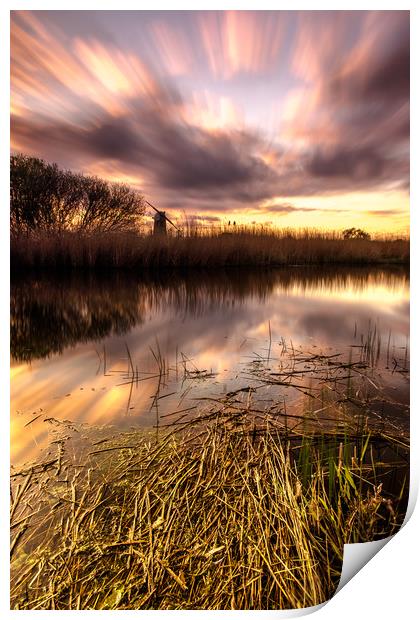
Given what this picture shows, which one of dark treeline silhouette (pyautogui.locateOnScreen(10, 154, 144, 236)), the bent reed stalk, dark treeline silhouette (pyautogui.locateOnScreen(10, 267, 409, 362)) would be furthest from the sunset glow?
the bent reed stalk

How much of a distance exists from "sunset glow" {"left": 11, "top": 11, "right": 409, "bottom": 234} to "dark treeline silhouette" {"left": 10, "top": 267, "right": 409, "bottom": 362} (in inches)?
30.6

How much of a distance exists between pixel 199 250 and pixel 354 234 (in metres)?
1.99

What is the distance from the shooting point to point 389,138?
1.81m

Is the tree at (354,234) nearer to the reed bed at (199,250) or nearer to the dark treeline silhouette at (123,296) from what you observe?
the reed bed at (199,250)

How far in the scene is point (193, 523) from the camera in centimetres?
113

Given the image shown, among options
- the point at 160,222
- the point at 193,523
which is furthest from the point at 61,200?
the point at 193,523

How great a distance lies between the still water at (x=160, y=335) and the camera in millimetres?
1741

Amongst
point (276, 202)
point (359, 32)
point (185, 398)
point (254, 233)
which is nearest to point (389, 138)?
point (359, 32)

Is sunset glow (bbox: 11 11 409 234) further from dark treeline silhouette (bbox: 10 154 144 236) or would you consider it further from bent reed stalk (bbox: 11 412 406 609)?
bent reed stalk (bbox: 11 412 406 609)

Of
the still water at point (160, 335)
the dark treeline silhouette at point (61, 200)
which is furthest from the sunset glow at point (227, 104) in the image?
the still water at point (160, 335)

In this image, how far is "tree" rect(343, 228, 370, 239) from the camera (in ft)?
8.82

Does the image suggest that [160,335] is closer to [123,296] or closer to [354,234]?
[123,296]
